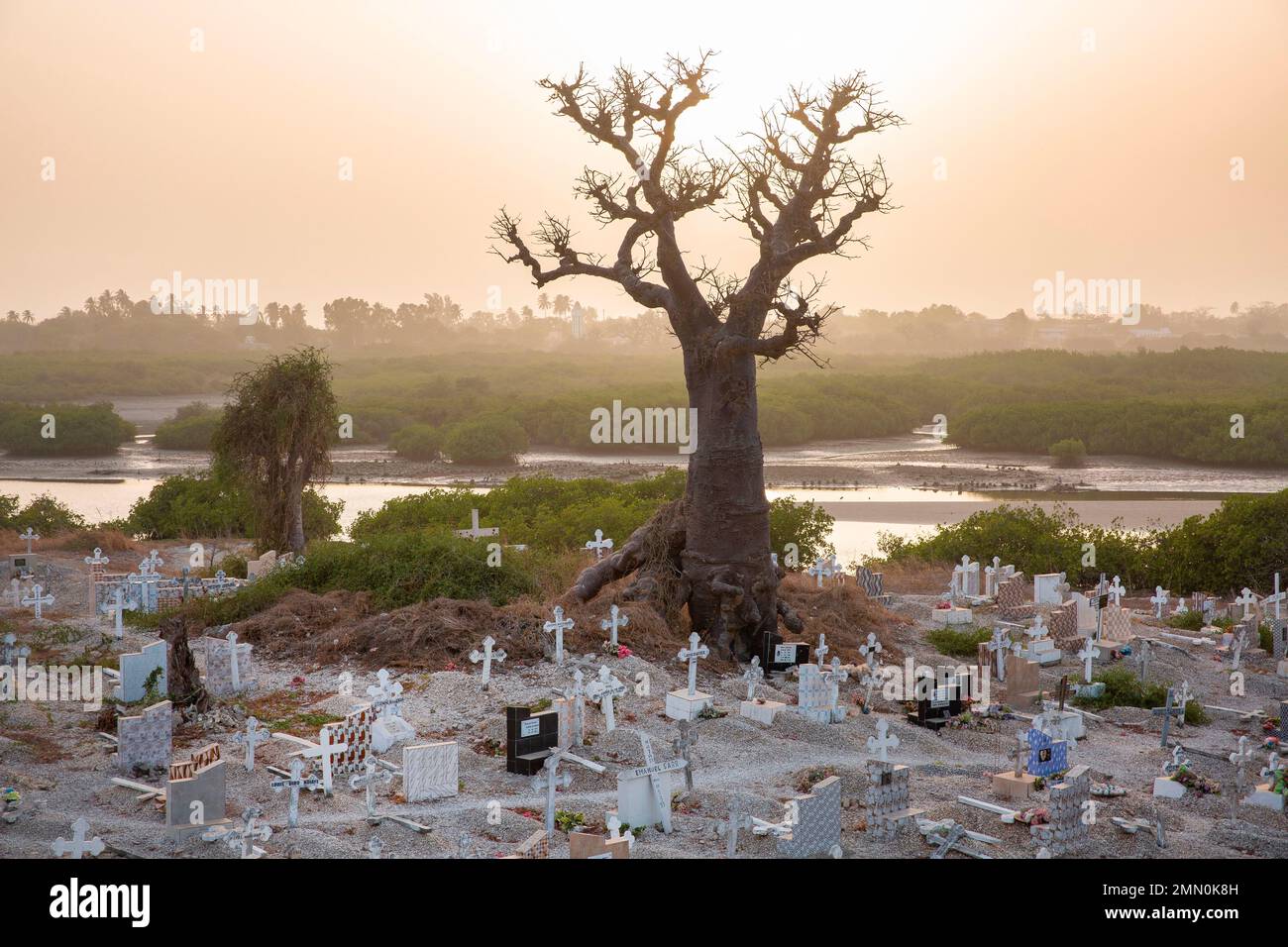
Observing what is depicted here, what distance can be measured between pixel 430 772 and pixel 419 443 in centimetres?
5065

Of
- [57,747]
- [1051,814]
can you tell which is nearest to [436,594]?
[57,747]

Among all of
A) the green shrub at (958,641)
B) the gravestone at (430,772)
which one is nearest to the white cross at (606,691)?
the gravestone at (430,772)

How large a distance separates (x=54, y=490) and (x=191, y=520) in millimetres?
21692

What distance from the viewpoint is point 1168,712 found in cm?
1252

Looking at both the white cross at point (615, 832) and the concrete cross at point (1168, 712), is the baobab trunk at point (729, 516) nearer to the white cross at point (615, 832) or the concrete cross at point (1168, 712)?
the concrete cross at point (1168, 712)

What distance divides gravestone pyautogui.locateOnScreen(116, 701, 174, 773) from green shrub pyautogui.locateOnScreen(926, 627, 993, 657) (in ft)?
35.1

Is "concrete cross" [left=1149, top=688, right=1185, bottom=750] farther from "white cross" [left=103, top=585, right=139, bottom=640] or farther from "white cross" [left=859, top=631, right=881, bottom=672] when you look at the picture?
"white cross" [left=103, top=585, right=139, bottom=640]

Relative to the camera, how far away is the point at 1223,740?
492 inches

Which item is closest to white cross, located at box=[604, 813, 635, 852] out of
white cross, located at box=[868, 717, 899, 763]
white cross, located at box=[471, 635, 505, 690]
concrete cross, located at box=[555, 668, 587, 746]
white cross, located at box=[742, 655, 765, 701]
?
white cross, located at box=[868, 717, 899, 763]

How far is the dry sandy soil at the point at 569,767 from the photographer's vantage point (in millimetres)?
9008

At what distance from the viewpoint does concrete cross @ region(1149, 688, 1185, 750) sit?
1231 cm

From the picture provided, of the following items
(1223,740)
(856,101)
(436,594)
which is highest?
(856,101)
